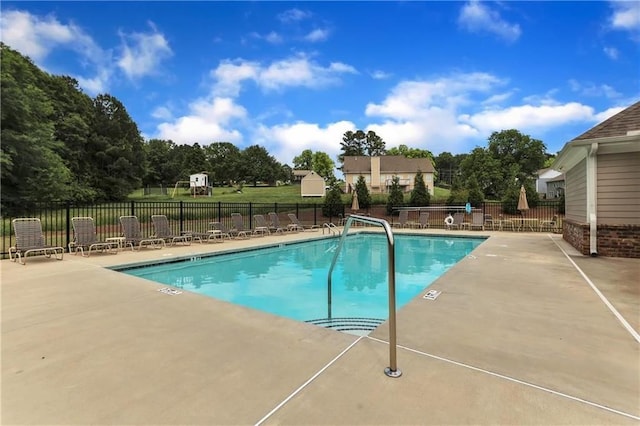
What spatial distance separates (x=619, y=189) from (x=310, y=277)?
24.0 feet

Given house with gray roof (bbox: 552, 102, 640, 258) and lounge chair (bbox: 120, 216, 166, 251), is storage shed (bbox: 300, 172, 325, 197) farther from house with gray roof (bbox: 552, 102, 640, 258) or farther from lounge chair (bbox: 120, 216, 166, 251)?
house with gray roof (bbox: 552, 102, 640, 258)

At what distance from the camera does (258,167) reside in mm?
61438

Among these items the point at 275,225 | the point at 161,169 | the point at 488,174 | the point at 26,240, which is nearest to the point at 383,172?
the point at 488,174

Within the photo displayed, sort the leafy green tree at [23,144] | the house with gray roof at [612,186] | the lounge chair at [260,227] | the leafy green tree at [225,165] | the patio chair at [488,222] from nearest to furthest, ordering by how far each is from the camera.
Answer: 1. the house with gray roof at [612,186]
2. the lounge chair at [260,227]
3. the patio chair at [488,222]
4. the leafy green tree at [23,144]
5. the leafy green tree at [225,165]

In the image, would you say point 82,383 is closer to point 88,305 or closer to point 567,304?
point 88,305

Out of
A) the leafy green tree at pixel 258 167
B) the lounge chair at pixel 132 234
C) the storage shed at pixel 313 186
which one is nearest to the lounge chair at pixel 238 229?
the lounge chair at pixel 132 234

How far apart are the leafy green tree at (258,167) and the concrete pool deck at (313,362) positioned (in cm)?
5645

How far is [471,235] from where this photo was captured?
553 inches

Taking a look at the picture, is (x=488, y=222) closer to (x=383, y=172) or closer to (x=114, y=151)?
(x=383, y=172)

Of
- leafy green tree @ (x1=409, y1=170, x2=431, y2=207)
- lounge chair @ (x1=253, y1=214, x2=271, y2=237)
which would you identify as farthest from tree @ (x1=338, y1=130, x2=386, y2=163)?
lounge chair @ (x1=253, y1=214, x2=271, y2=237)

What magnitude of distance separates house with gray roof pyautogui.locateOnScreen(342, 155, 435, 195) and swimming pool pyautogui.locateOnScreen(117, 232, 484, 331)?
94.4ft

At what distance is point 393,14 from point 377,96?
16.5 m

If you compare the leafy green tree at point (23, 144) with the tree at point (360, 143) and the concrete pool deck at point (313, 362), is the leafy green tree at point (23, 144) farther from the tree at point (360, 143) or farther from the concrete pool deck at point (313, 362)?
the tree at point (360, 143)

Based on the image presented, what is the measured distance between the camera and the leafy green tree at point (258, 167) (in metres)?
59.9
